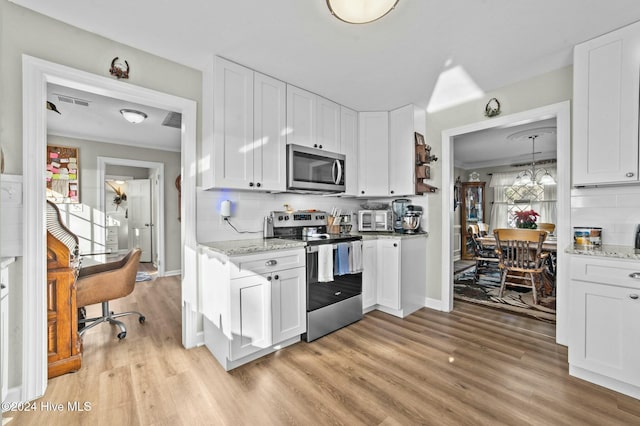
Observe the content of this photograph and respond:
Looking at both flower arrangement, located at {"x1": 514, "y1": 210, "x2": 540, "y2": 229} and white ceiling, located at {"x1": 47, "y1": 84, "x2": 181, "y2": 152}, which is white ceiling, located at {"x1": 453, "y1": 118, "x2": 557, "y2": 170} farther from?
white ceiling, located at {"x1": 47, "y1": 84, "x2": 181, "y2": 152}

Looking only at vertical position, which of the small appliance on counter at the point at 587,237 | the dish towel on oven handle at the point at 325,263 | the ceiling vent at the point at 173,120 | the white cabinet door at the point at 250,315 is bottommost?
the white cabinet door at the point at 250,315

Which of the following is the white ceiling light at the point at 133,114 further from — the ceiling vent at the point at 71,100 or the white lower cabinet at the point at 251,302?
the white lower cabinet at the point at 251,302

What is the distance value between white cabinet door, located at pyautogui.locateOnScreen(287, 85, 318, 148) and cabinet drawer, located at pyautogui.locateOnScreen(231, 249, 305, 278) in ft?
3.88

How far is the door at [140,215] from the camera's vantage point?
6676mm

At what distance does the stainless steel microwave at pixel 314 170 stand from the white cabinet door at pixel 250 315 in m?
1.08

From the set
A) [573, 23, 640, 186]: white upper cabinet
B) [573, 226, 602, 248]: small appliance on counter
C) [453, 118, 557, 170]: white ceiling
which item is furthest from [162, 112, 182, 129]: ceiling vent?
[573, 226, 602, 248]: small appliance on counter

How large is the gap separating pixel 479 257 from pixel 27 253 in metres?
5.45

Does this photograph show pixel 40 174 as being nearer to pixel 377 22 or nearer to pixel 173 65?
pixel 173 65

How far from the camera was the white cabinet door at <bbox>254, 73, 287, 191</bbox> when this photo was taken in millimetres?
2865

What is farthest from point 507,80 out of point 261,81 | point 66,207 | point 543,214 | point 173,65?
point 66,207

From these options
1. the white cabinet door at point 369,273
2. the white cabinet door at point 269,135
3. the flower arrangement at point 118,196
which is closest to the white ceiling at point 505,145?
the white cabinet door at point 369,273

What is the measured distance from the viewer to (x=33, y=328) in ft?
6.81

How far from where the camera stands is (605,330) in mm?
2125

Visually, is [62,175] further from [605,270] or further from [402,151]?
[605,270]
